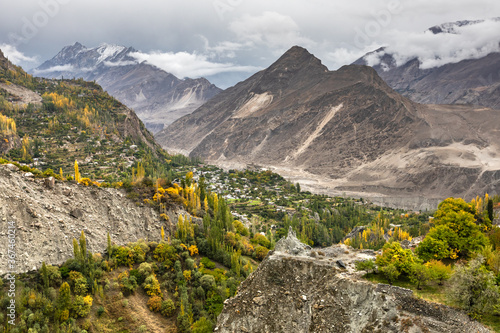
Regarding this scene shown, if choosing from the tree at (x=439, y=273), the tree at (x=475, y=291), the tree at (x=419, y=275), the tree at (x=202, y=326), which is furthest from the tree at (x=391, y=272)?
the tree at (x=202, y=326)

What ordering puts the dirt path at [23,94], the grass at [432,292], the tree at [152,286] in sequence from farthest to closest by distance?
the dirt path at [23,94] < the tree at [152,286] < the grass at [432,292]

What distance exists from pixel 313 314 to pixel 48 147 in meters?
92.1

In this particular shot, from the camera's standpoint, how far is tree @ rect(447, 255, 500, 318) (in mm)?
20203

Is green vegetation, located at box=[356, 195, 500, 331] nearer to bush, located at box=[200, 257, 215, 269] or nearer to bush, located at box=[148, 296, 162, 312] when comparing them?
bush, located at box=[148, 296, 162, 312]

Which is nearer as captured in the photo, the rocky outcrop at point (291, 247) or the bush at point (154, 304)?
the rocky outcrop at point (291, 247)

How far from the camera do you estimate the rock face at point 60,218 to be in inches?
1352

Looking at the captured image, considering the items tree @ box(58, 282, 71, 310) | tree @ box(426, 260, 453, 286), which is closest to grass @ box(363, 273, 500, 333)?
tree @ box(426, 260, 453, 286)

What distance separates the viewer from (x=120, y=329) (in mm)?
32781

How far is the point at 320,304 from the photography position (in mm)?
25641

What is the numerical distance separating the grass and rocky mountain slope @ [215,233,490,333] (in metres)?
0.67

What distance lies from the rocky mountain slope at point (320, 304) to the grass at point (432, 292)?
673 millimetres

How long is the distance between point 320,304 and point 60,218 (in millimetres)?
30277

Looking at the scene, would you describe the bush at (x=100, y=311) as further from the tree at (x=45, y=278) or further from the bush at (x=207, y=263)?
the bush at (x=207, y=263)

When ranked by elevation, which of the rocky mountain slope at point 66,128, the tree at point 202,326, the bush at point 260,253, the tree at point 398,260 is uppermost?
the rocky mountain slope at point 66,128
